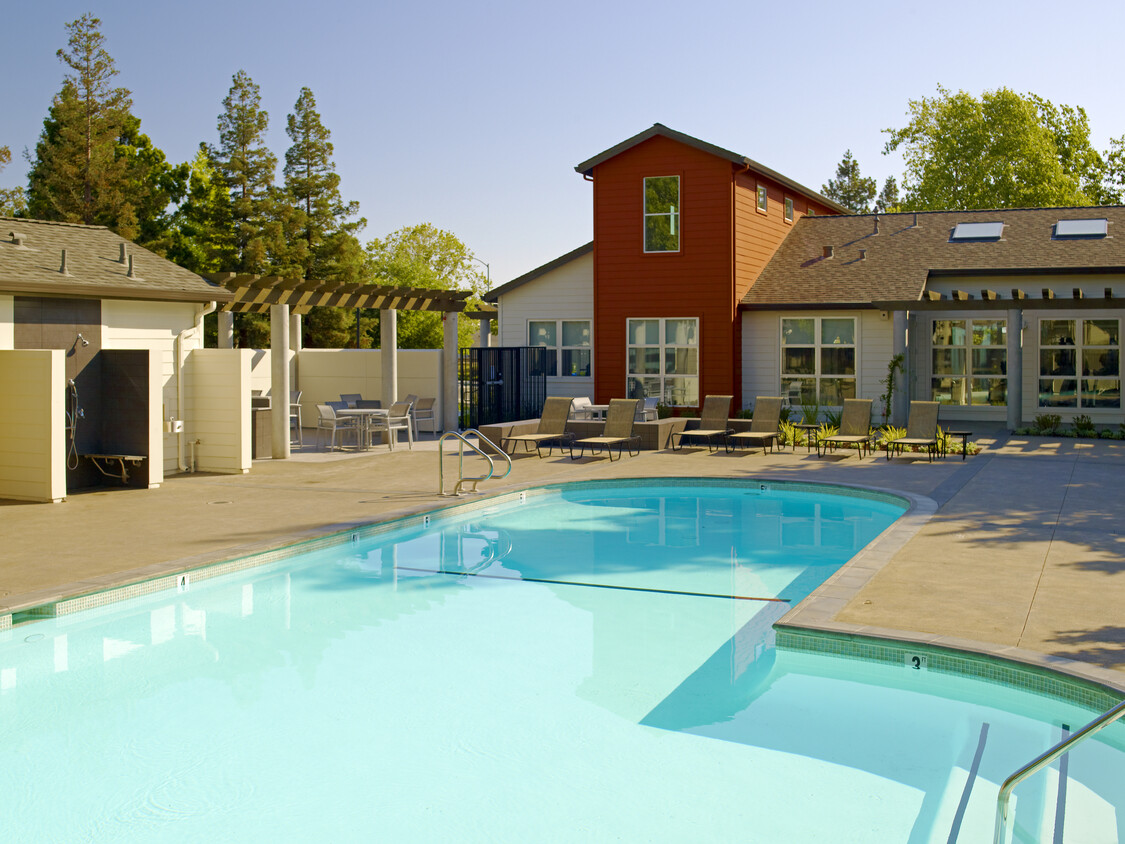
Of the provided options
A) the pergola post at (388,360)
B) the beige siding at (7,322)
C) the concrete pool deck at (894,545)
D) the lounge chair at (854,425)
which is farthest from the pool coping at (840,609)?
the pergola post at (388,360)

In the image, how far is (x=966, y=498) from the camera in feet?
39.2

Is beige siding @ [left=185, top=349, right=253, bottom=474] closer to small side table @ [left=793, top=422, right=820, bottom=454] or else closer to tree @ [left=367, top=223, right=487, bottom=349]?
small side table @ [left=793, top=422, right=820, bottom=454]

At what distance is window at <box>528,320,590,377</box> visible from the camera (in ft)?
76.7

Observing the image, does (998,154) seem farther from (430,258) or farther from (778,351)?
(430,258)

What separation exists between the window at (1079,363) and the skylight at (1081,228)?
86.1 inches

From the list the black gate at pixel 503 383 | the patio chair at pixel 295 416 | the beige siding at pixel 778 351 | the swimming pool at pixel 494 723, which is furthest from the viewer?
the black gate at pixel 503 383

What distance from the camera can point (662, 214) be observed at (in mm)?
21750

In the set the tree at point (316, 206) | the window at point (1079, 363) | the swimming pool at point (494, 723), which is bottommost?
the swimming pool at point (494, 723)

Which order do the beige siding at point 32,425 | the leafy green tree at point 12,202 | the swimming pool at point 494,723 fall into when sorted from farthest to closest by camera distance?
1. the leafy green tree at point 12,202
2. the beige siding at point 32,425
3. the swimming pool at point 494,723

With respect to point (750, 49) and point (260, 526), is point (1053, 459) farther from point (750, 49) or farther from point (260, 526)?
point (260, 526)

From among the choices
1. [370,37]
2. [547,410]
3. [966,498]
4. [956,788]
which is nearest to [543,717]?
[956,788]

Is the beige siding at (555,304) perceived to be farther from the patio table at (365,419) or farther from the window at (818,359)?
the patio table at (365,419)

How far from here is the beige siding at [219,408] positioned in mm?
14711

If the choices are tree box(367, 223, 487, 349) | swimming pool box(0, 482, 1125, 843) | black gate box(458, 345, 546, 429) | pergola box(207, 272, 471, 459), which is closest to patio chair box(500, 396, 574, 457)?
black gate box(458, 345, 546, 429)
